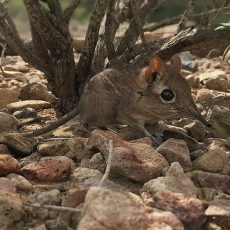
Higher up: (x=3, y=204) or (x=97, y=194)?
(x=97, y=194)

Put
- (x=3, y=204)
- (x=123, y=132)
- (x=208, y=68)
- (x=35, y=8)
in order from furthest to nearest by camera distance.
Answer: (x=208, y=68)
(x=123, y=132)
(x=35, y=8)
(x=3, y=204)

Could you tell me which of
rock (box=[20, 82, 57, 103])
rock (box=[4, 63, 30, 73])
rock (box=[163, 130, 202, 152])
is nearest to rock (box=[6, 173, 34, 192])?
rock (box=[163, 130, 202, 152])

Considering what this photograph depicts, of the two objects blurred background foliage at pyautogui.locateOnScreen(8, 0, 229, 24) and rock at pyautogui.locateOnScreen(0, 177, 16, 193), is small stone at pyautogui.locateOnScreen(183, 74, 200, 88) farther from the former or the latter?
blurred background foliage at pyautogui.locateOnScreen(8, 0, 229, 24)

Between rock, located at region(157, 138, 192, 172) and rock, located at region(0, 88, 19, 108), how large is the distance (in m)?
2.44

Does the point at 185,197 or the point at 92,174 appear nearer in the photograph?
the point at 185,197

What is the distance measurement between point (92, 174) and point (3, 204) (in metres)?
0.87

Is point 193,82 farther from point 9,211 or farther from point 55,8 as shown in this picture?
point 9,211

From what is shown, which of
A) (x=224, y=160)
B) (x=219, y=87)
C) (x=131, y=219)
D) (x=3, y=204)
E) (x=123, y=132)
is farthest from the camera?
(x=219, y=87)

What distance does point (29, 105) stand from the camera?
5.99m

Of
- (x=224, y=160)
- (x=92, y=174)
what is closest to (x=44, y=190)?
(x=92, y=174)

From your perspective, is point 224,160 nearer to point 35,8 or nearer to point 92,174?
point 92,174

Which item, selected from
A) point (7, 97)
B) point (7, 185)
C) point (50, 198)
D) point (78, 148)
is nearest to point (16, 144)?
point (78, 148)

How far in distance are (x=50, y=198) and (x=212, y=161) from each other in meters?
1.37

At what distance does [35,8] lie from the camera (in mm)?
4977
